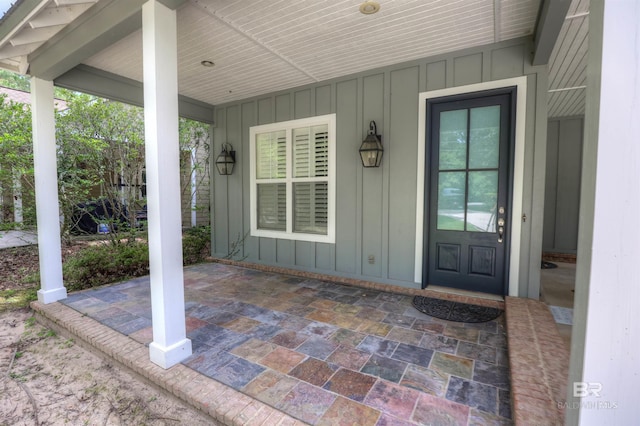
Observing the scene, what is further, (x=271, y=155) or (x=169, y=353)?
(x=271, y=155)

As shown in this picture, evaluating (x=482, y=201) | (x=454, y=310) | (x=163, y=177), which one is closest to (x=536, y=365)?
(x=454, y=310)

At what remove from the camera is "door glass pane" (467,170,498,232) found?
315cm

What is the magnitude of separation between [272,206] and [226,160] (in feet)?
3.80

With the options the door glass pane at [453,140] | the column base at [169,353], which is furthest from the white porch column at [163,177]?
the door glass pane at [453,140]

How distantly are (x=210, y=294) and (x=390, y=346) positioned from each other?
2297 millimetres

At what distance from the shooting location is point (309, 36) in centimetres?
289

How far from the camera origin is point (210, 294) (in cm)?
361

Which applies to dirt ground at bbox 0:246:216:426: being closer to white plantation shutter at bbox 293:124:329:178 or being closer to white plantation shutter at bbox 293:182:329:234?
white plantation shutter at bbox 293:182:329:234

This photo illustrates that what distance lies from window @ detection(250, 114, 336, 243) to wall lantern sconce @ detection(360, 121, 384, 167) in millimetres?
545

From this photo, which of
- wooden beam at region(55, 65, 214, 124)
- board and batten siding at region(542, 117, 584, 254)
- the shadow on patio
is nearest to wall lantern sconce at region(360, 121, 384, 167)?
the shadow on patio

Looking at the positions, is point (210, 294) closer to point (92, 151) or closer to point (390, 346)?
point (390, 346)

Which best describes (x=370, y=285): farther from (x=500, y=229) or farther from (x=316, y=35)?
(x=316, y=35)

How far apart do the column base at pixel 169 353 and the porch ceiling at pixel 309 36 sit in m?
2.69

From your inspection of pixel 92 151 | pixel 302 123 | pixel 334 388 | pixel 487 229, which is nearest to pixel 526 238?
pixel 487 229
